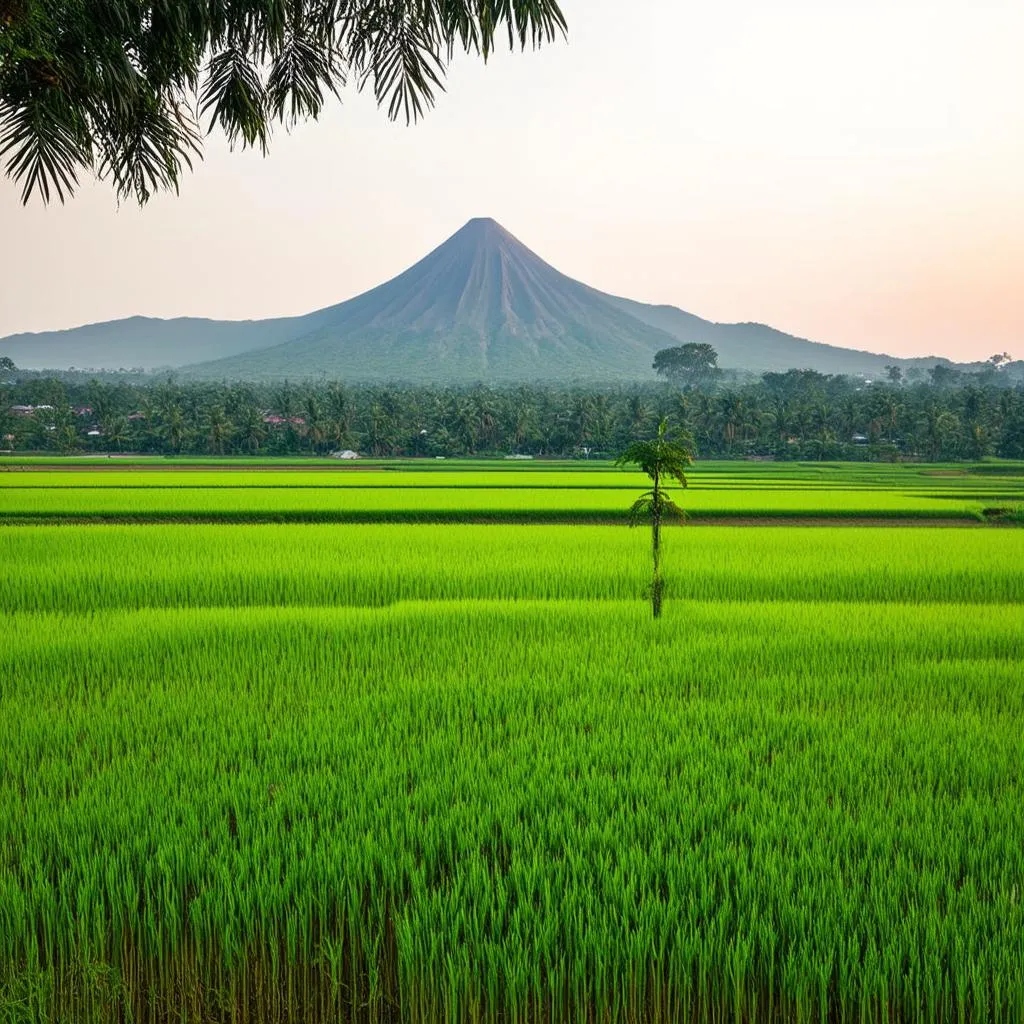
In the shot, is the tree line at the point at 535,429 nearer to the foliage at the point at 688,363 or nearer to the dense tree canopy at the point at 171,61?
the dense tree canopy at the point at 171,61

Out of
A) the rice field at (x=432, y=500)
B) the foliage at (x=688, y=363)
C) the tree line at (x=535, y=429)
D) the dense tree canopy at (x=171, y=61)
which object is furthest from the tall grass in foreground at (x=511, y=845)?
the foliage at (x=688, y=363)

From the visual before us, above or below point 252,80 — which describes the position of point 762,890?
below

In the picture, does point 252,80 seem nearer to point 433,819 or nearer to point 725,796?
point 433,819

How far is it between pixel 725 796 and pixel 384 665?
381cm

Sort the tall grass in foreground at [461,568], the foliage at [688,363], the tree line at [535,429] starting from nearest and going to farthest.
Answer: the tall grass in foreground at [461,568]
the tree line at [535,429]
the foliage at [688,363]

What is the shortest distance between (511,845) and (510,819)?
15 centimetres

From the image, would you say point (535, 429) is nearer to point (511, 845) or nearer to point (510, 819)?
point (510, 819)

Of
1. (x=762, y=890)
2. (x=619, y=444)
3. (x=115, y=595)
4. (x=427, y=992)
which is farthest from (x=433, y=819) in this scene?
(x=619, y=444)

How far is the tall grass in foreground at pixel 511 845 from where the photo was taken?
2.61m

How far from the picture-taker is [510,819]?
11.8ft

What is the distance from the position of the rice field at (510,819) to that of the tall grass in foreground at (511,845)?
2 centimetres

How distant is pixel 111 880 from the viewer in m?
3.10

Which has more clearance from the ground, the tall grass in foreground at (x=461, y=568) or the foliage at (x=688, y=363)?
the foliage at (x=688, y=363)

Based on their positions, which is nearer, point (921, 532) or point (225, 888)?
point (225, 888)
